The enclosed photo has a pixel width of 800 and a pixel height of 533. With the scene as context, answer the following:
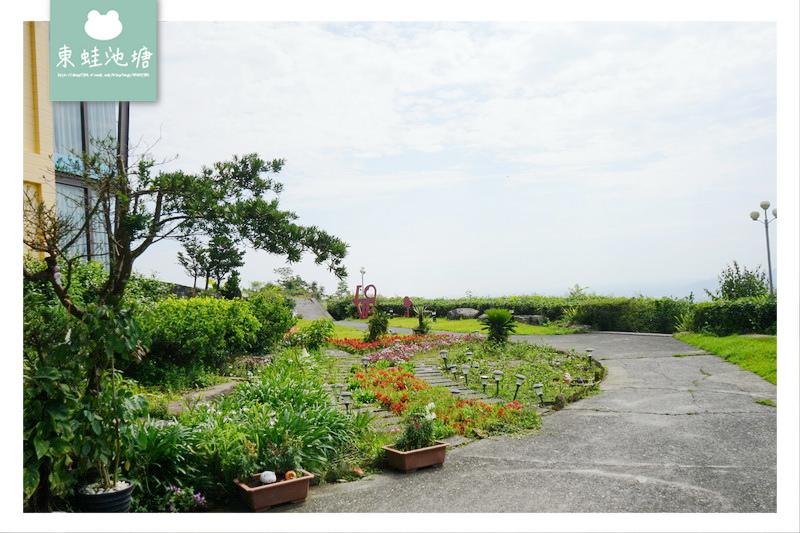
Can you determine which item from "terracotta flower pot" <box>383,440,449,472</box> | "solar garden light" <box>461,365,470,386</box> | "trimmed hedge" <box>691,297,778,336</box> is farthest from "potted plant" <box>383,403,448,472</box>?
"trimmed hedge" <box>691,297,778,336</box>

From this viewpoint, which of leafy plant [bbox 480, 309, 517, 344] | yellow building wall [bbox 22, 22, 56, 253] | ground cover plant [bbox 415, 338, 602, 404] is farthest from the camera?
leafy plant [bbox 480, 309, 517, 344]

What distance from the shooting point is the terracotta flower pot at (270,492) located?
359cm

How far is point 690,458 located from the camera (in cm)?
477

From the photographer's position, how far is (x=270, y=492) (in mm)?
3623

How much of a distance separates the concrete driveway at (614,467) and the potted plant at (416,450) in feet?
0.28

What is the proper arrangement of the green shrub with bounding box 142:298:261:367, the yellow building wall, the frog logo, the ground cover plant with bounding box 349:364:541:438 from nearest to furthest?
the frog logo
the ground cover plant with bounding box 349:364:541:438
the yellow building wall
the green shrub with bounding box 142:298:261:367

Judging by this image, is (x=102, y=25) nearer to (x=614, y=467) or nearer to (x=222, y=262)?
(x=614, y=467)

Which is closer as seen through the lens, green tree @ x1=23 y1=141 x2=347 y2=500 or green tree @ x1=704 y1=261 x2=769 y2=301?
green tree @ x1=23 y1=141 x2=347 y2=500

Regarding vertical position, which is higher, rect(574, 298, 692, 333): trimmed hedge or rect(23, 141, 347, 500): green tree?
rect(23, 141, 347, 500): green tree

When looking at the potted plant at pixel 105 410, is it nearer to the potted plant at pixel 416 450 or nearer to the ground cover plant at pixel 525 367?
the potted plant at pixel 416 450

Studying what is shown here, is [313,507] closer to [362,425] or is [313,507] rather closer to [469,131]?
[362,425]

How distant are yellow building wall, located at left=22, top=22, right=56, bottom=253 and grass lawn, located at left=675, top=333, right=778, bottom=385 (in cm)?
869

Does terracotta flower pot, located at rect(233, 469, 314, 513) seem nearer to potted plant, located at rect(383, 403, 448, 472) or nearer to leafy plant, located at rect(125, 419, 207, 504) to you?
leafy plant, located at rect(125, 419, 207, 504)

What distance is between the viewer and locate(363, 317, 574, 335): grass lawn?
580 inches
